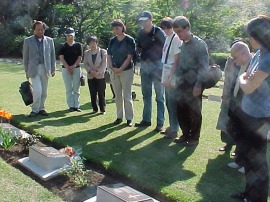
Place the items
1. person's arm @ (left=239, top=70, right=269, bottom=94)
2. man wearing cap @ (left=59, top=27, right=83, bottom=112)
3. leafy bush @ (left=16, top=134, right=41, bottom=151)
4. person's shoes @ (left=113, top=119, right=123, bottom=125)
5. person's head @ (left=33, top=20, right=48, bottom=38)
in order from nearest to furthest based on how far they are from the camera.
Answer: person's arm @ (left=239, top=70, right=269, bottom=94)
leafy bush @ (left=16, top=134, right=41, bottom=151)
person's shoes @ (left=113, top=119, right=123, bottom=125)
person's head @ (left=33, top=20, right=48, bottom=38)
man wearing cap @ (left=59, top=27, right=83, bottom=112)

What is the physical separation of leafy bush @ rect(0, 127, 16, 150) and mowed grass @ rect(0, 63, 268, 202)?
69 centimetres

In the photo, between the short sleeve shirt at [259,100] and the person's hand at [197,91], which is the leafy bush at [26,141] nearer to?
the person's hand at [197,91]

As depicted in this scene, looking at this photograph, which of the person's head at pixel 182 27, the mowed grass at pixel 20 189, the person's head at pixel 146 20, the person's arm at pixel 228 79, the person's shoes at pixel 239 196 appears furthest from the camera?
the person's head at pixel 146 20

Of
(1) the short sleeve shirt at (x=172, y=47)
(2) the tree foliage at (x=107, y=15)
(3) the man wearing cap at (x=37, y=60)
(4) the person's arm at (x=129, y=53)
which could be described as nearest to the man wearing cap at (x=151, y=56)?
(4) the person's arm at (x=129, y=53)

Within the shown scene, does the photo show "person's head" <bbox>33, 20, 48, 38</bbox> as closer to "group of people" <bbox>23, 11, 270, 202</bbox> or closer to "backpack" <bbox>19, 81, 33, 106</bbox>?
"group of people" <bbox>23, 11, 270, 202</bbox>

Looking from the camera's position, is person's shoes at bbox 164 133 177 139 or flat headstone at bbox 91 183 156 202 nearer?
flat headstone at bbox 91 183 156 202

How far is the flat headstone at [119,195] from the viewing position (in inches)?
136

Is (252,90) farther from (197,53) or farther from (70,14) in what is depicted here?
(70,14)

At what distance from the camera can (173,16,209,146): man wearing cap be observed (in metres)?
5.32

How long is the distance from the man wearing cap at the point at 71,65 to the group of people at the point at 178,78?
20 millimetres

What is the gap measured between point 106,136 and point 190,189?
238 centimetres

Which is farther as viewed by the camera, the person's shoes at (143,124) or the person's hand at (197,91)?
the person's shoes at (143,124)

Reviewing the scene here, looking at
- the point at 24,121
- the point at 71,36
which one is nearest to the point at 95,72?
the point at 71,36

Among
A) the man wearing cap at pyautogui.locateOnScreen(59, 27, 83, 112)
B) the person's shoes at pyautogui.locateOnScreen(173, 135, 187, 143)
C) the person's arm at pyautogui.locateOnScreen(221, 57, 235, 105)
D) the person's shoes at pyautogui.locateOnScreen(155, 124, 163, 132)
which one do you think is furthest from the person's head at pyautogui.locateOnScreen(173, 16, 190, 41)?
the man wearing cap at pyautogui.locateOnScreen(59, 27, 83, 112)
